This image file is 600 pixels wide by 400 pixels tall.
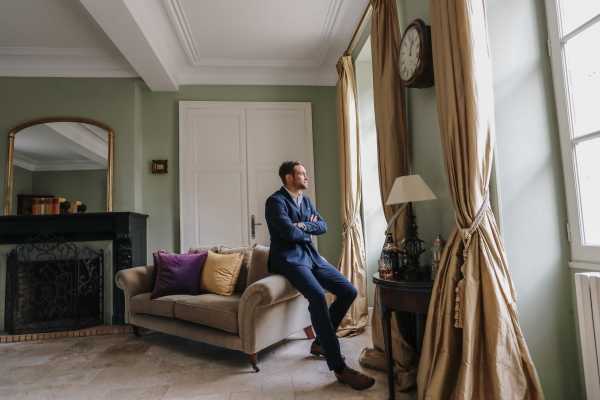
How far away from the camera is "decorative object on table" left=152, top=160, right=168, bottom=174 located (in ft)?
14.4

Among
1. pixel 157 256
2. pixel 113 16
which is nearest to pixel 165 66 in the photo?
pixel 113 16

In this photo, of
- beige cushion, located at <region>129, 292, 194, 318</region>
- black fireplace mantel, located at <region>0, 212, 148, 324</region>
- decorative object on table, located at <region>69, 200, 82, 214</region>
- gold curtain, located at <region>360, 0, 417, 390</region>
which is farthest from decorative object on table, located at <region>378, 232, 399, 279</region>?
decorative object on table, located at <region>69, 200, 82, 214</region>

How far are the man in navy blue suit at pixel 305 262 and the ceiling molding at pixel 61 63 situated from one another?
9.31 feet

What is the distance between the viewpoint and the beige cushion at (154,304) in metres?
3.01

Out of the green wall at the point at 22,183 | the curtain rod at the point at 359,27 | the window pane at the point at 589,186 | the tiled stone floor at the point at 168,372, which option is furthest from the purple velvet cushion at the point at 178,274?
the window pane at the point at 589,186

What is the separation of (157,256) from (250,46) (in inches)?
99.1

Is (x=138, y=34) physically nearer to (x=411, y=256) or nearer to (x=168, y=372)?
(x=168, y=372)

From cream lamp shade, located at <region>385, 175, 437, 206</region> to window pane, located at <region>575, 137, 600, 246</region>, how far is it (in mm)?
661

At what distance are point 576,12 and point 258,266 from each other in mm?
2528

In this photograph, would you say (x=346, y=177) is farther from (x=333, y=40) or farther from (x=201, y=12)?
(x=201, y=12)

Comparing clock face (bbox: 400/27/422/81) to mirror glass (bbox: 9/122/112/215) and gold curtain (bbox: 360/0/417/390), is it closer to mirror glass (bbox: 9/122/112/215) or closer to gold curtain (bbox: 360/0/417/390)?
gold curtain (bbox: 360/0/417/390)

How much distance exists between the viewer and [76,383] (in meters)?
2.43

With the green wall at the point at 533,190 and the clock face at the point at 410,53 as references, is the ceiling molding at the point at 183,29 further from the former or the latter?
the green wall at the point at 533,190

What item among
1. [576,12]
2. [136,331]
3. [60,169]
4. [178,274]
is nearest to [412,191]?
[576,12]
